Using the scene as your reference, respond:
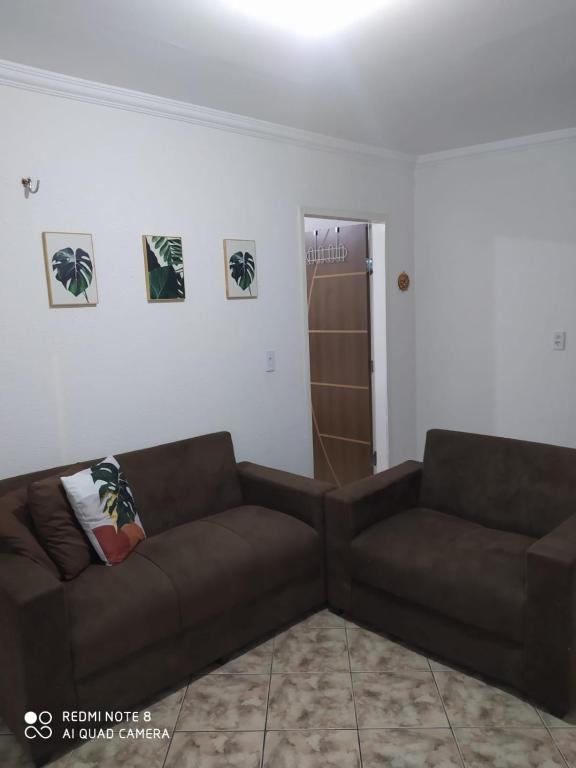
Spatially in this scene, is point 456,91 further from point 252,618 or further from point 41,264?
point 252,618

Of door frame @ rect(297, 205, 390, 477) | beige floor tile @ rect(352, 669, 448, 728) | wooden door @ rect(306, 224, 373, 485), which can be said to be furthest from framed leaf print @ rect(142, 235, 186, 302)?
beige floor tile @ rect(352, 669, 448, 728)

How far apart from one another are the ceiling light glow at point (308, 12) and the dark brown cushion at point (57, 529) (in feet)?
6.34

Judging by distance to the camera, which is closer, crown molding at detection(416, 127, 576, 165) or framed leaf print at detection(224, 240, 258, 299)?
framed leaf print at detection(224, 240, 258, 299)

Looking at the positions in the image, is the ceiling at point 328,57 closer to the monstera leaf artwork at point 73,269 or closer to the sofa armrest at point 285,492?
the monstera leaf artwork at point 73,269

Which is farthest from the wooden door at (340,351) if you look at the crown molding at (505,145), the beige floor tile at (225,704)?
the beige floor tile at (225,704)

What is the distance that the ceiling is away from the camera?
2125 millimetres

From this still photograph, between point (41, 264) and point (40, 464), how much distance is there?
3.03 ft

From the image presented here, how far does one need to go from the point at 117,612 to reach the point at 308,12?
89.0 inches

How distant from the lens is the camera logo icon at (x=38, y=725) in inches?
78.0

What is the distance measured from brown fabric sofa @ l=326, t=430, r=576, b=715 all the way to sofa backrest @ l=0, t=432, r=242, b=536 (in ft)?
2.11

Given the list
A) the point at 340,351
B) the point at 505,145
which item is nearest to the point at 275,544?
the point at 340,351

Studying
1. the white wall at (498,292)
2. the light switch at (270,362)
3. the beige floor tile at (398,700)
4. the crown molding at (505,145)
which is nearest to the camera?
the beige floor tile at (398,700)

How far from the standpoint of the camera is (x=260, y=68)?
262 centimetres

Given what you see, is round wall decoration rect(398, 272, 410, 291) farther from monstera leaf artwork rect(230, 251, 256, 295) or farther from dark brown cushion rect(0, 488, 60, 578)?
dark brown cushion rect(0, 488, 60, 578)
